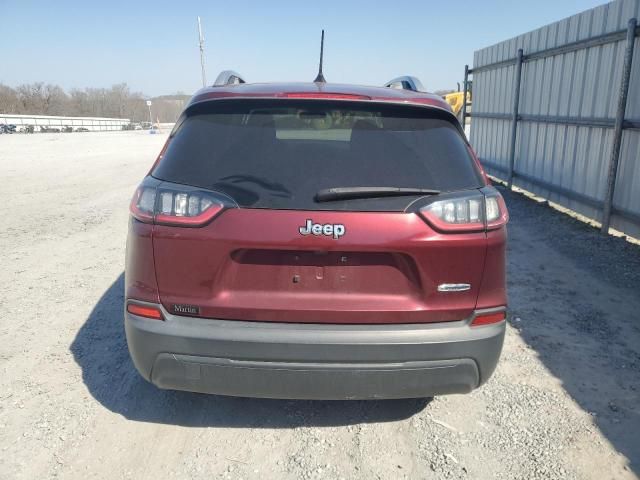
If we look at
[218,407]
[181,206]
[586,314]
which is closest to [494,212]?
[181,206]

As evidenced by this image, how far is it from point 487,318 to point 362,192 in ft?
2.80

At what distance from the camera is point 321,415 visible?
283 centimetres

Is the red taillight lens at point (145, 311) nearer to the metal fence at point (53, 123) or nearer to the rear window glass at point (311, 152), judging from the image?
the rear window glass at point (311, 152)

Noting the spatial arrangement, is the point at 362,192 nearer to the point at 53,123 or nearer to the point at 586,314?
the point at 586,314

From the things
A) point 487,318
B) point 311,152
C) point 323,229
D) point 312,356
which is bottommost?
point 312,356

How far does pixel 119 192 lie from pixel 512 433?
10310 mm

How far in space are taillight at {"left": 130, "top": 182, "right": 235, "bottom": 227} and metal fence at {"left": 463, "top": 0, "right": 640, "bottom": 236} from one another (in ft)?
19.9

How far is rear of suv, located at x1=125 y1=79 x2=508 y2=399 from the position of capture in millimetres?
2143

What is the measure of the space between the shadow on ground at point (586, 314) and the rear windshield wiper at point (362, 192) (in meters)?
1.78

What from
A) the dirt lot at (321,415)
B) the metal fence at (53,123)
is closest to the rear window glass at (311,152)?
the dirt lot at (321,415)

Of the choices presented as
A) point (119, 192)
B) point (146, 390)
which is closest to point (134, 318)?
point (146, 390)

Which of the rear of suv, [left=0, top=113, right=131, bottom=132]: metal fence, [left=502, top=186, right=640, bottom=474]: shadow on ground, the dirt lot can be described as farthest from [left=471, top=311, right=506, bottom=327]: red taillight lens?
[left=0, top=113, right=131, bottom=132]: metal fence

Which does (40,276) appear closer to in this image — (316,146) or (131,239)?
(131,239)

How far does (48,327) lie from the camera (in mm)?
3971
